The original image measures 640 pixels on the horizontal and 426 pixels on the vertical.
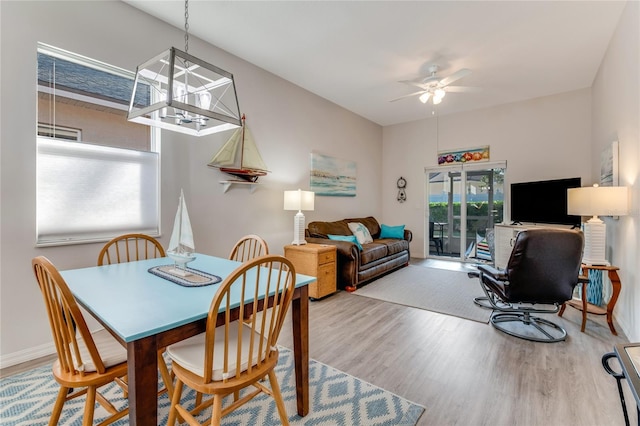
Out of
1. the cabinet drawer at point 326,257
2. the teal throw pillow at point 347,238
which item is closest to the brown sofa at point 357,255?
the teal throw pillow at point 347,238

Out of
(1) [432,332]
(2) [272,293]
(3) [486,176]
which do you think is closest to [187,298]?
(2) [272,293]

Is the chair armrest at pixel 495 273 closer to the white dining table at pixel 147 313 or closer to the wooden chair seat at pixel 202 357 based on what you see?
the white dining table at pixel 147 313

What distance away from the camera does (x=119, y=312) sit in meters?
1.23

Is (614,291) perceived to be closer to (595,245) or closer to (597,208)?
(595,245)

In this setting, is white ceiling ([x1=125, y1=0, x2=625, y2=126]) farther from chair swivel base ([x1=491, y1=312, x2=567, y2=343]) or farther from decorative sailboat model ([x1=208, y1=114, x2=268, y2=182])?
chair swivel base ([x1=491, y1=312, x2=567, y2=343])

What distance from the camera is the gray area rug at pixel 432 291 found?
332cm

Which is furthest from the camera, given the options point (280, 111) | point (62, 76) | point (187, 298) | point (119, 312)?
point (280, 111)

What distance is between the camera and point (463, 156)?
5836 mm

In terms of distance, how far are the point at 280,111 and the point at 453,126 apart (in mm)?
3706

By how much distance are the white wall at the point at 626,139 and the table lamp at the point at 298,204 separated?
318 cm

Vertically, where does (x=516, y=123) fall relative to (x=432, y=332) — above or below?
above

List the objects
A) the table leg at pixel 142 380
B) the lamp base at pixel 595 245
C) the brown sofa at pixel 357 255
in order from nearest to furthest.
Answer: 1. the table leg at pixel 142 380
2. the lamp base at pixel 595 245
3. the brown sofa at pixel 357 255

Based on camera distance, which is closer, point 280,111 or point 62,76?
point 62,76

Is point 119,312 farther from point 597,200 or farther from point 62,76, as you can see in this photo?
point 597,200
